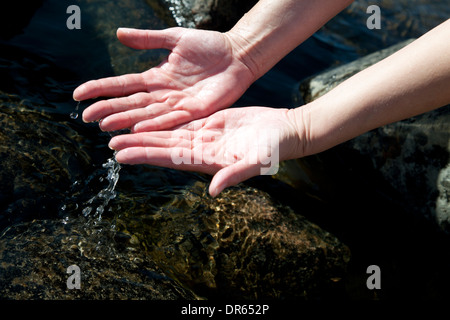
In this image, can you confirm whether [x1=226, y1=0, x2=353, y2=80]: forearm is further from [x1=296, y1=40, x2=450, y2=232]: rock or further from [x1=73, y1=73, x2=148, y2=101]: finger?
[x1=296, y1=40, x2=450, y2=232]: rock

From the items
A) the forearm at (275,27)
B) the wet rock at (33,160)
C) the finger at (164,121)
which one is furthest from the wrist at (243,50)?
the wet rock at (33,160)

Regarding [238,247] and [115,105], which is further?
[238,247]

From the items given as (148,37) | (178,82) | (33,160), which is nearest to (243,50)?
(178,82)

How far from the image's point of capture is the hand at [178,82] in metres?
2.99

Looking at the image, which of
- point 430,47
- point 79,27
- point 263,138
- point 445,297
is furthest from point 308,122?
point 79,27

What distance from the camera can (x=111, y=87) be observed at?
3.09 meters

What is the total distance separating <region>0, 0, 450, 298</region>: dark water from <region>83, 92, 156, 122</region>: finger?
636 millimetres

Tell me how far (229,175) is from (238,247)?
0.91 m

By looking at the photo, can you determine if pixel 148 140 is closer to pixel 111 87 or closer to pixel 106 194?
pixel 111 87

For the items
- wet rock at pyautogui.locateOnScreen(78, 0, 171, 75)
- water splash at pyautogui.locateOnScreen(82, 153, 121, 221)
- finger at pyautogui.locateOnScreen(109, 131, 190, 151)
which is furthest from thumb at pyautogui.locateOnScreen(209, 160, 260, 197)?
wet rock at pyautogui.locateOnScreen(78, 0, 171, 75)

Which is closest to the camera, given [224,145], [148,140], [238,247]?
[148,140]

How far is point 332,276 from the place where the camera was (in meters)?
3.16

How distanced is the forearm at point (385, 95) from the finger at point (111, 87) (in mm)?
1247

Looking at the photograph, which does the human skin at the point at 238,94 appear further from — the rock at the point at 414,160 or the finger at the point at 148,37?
the rock at the point at 414,160
